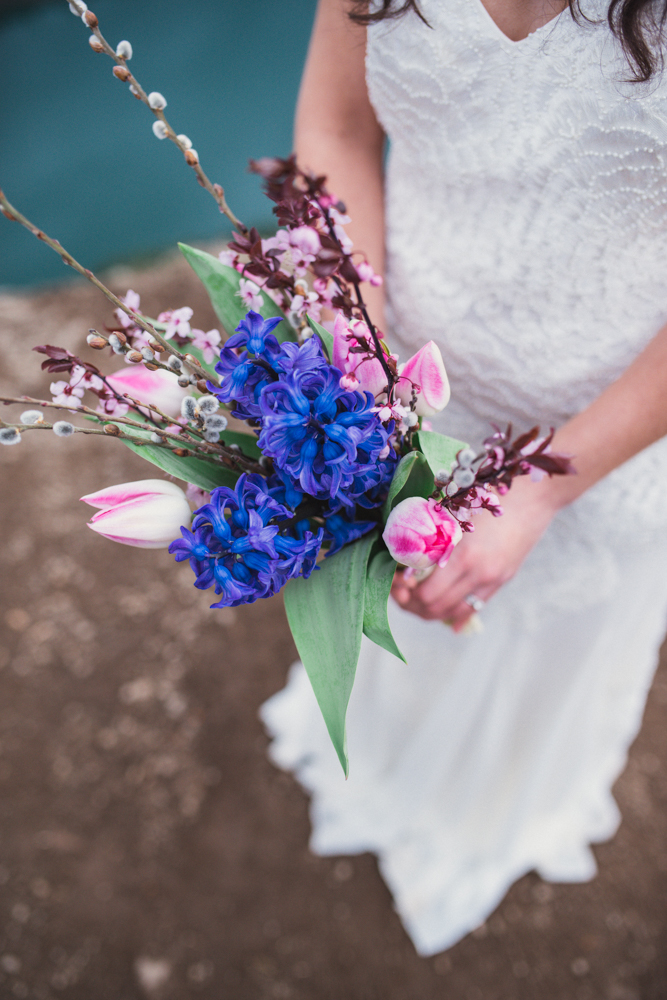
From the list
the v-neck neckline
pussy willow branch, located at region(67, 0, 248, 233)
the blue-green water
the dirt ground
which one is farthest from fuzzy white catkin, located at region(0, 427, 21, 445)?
the blue-green water

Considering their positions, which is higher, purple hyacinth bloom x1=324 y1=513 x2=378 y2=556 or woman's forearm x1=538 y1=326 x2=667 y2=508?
woman's forearm x1=538 y1=326 x2=667 y2=508

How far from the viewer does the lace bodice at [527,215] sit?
67 centimetres

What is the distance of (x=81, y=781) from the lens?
1.67m

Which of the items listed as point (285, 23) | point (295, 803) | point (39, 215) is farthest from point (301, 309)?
point (285, 23)

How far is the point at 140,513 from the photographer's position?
47 cm

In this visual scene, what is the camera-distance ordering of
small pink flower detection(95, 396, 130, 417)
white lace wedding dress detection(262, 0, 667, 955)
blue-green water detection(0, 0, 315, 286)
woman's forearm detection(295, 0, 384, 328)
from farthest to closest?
blue-green water detection(0, 0, 315, 286)
woman's forearm detection(295, 0, 384, 328)
white lace wedding dress detection(262, 0, 667, 955)
small pink flower detection(95, 396, 130, 417)

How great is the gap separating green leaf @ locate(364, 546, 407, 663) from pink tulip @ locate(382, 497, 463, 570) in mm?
62

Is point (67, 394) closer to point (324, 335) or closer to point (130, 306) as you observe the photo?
point (130, 306)

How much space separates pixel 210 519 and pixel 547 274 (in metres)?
0.58

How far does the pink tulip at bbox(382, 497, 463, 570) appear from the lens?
0.45m

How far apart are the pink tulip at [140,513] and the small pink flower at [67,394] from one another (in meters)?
0.07

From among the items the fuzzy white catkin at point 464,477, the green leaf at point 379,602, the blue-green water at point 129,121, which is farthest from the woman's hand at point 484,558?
the blue-green water at point 129,121

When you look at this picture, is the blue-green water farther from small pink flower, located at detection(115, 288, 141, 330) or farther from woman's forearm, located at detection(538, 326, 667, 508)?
small pink flower, located at detection(115, 288, 141, 330)

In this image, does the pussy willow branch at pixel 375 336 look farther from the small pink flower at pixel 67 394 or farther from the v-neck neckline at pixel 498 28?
the v-neck neckline at pixel 498 28
